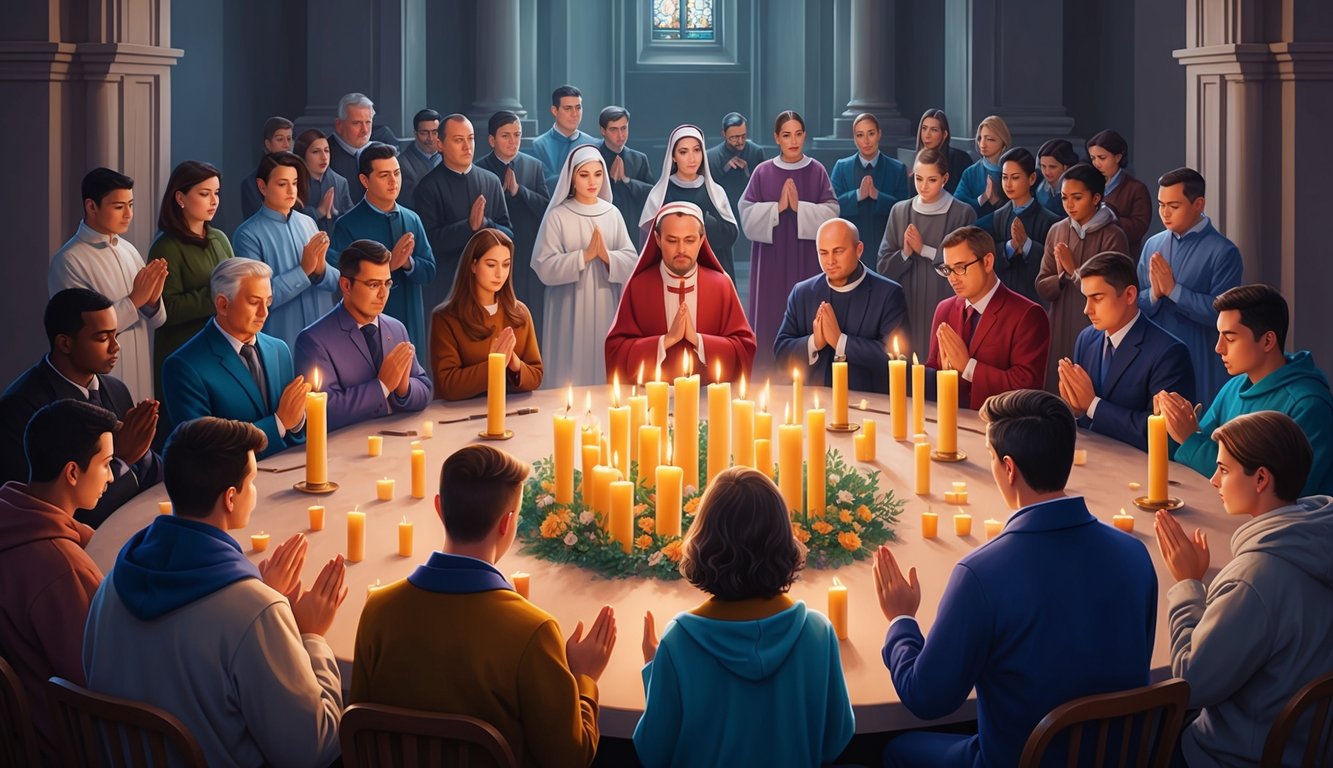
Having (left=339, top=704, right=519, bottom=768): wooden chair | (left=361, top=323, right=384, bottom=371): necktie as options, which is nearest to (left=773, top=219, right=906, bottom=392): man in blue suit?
(left=361, top=323, right=384, bottom=371): necktie

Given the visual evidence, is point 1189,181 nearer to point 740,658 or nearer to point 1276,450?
point 1276,450

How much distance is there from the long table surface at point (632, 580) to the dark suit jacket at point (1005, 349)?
0.29 m

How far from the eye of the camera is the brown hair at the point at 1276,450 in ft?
11.1

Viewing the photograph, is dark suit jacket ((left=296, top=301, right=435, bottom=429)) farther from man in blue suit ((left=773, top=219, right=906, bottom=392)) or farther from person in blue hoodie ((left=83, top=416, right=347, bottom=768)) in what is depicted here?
person in blue hoodie ((left=83, top=416, right=347, bottom=768))

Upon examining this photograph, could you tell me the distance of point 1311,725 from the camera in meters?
3.10

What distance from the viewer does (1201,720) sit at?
3.34m

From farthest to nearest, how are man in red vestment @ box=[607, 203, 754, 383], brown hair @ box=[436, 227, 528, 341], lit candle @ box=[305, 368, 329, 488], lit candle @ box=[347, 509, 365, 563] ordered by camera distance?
man in red vestment @ box=[607, 203, 754, 383] < brown hair @ box=[436, 227, 528, 341] < lit candle @ box=[305, 368, 329, 488] < lit candle @ box=[347, 509, 365, 563]

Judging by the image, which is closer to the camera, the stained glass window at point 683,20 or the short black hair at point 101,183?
the short black hair at point 101,183

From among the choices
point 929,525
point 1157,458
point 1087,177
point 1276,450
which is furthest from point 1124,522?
point 1087,177

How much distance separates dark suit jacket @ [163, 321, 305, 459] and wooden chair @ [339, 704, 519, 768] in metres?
2.51

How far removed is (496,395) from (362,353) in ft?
3.22

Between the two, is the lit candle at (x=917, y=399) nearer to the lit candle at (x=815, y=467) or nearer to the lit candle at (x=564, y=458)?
the lit candle at (x=815, y=467)

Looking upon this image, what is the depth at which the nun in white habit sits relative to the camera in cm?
838

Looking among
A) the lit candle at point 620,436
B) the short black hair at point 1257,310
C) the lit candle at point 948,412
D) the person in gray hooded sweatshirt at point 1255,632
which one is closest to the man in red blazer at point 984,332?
the lit candle at point 948,412
